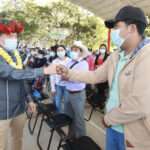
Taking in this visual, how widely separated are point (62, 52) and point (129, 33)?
2.26 meters

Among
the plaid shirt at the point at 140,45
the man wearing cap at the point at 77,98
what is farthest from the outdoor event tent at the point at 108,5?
the plaid shirt at the point at 140,45

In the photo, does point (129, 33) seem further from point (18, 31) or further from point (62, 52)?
point (62, 52)

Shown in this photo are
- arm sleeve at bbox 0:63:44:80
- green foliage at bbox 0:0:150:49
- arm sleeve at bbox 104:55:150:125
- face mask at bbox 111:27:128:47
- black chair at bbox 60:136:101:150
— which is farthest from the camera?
green foliage at bbox 0:0:150:49

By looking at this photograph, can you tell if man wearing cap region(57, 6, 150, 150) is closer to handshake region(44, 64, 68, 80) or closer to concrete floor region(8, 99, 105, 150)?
handshake region(44, 64, 68, 80)

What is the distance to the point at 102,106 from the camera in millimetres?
4176

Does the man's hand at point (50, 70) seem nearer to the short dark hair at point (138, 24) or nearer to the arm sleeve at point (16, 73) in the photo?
the arm sleeve at point (16, 73)

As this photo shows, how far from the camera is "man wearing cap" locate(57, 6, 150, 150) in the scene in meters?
1.09

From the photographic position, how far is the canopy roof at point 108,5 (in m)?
7.22

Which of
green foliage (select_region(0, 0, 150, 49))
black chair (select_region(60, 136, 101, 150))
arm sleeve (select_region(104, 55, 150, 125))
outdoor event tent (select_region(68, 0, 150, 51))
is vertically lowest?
black chair (select_region(60, 136, 101, 150))

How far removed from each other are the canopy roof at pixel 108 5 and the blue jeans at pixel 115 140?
7.33m

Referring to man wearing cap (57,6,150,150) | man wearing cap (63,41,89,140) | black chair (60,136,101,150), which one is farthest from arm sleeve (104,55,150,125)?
man wearing cap (63,41,89,140)

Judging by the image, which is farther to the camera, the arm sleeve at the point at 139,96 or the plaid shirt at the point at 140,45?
the plaid shirt at the point at 140,45

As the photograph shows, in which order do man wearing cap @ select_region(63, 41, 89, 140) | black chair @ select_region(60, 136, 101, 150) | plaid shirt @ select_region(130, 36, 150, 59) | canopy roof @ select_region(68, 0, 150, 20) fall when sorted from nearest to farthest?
plaid shirt @ select_region(130, 36, 150, 59) → black chair @ select_region(60, 136, 101, 150) → man wearing cap @ select_region(63, 41, 89, 140) → canopy roof @ select_region(68, 0, 150, 20)

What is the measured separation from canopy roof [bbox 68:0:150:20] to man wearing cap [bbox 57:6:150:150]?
22.8ft
